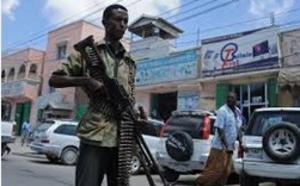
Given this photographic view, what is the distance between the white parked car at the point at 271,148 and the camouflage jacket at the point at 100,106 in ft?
18.4

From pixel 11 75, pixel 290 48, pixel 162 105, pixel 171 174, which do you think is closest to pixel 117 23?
pixel 171 174

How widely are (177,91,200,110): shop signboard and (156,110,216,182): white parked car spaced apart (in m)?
11.3

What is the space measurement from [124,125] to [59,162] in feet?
50.7

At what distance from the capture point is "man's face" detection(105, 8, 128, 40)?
3.44m

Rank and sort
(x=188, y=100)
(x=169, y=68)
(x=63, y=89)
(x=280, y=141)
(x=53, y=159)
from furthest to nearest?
(x=63, y=89) → (x=169, y=68) → (x=188, y=100) → (x=53, y=159) → (x=280, y=141)

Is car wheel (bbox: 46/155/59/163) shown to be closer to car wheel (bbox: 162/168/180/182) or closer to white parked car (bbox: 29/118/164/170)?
white parked car (bbox: 29/118/164/170)

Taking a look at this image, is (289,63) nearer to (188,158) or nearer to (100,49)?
(188,158)

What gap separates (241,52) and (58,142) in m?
8.26

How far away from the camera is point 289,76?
18422mm

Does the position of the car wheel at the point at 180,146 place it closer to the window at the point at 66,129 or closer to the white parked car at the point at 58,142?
the white parked car at the point at 58,142

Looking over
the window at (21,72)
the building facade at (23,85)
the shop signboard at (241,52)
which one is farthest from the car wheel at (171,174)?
the window at (21,72)

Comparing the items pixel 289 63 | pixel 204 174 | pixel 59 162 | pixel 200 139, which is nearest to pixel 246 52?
pixel 289 63

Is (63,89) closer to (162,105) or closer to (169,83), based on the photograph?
(162,105)

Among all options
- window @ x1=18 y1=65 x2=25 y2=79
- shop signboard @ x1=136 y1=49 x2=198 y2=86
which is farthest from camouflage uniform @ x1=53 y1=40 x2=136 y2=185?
window @ x1=18 y1=65 x2=25 y2=79
